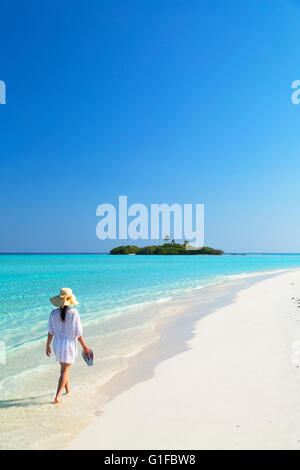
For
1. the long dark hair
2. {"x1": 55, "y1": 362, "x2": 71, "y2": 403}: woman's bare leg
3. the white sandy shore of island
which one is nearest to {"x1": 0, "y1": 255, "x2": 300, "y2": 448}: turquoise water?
{"x1": 55, "y1": 362, "x2": 71, "y2": 403}: woman's bare leg

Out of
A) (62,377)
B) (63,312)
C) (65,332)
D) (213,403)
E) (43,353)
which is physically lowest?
(43,353)

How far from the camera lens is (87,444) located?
377 cm

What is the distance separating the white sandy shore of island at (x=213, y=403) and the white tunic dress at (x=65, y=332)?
3.45 ft

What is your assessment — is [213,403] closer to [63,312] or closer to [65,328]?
[65,328]

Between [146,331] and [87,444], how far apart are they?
20.3 feet

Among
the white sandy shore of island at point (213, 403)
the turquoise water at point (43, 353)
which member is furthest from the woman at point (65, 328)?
the white sandy shore of island at point (213, 403)

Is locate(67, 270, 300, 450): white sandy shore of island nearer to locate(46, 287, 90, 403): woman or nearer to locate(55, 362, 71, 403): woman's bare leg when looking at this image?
locate(55, 362, 71, 403): woman's bare leg

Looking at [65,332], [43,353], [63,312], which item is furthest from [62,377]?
[43,353]

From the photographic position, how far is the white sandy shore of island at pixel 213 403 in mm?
3736

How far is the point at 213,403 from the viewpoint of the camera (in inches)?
182

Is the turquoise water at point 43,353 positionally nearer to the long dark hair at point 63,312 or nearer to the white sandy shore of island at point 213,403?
the white sandy shore of island at point 213,403

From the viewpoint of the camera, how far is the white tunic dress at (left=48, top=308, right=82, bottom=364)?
4.91m

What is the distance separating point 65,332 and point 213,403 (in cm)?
258

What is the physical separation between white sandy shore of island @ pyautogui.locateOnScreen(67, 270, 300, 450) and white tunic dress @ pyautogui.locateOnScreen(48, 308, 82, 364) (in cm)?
105
